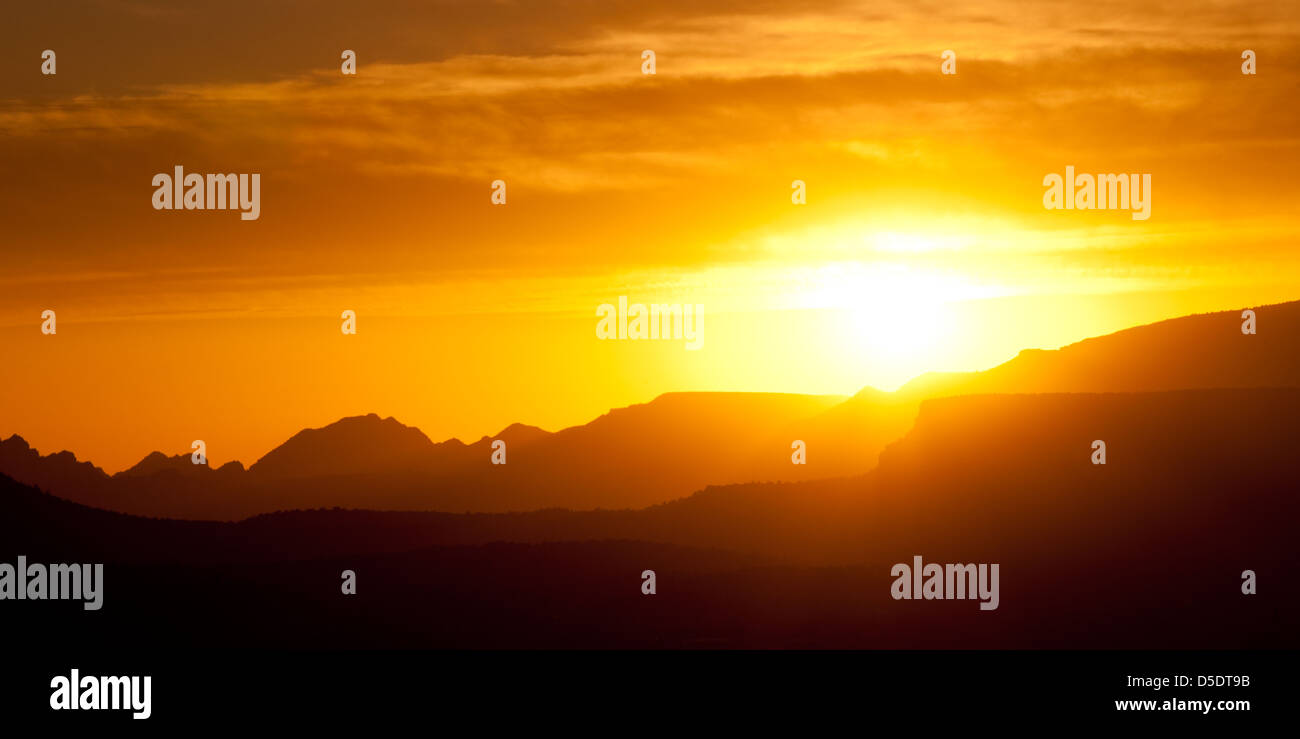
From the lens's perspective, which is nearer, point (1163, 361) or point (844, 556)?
point (844, 556)

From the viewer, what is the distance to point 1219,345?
170125 millimetres

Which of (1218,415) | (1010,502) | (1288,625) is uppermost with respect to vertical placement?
(1218,415)

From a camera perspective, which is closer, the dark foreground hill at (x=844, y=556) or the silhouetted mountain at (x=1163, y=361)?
the dark foreground hill at (x=844, y=556)

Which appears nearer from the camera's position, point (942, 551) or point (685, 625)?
point (685, 625)

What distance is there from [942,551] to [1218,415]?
105ft

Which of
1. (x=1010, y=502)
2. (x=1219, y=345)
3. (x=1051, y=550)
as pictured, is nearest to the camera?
(x=1051, y=550)

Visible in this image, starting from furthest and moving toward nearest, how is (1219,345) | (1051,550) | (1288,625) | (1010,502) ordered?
(1219,345) → (1010,502) → (1051,550) → (1288,625)

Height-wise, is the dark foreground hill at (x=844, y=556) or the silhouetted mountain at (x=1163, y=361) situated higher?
the silhouetted mountain at (x=1163, y=361)

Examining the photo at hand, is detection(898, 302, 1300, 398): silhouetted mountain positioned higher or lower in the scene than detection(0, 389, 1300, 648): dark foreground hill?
higher

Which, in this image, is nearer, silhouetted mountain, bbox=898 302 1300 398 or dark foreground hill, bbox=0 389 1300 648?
dark foreground hill, bbox=0 389 1300 648

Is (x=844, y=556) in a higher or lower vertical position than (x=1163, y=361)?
lower
